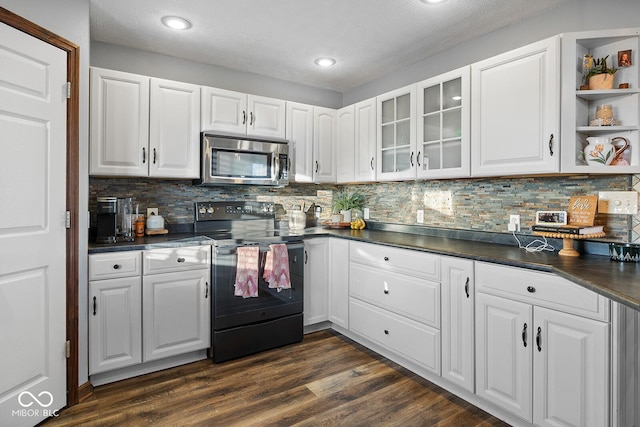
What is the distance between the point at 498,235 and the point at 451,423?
4.24 ft

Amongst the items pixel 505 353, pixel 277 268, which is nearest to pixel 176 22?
pixel 277 268

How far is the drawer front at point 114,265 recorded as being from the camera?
2252 mm

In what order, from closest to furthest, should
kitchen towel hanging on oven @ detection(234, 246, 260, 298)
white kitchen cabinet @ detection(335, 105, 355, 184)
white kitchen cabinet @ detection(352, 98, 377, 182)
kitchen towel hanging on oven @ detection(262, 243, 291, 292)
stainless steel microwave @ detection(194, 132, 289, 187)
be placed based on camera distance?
kitchen towel hanging on oven @ detection(234, 246, 260, 298) < kitchen towel hanging on oven @ detection(262, 243, 291, 292) < stainless steel microwave @ detection(194, 132, 289, 187) < white kitchen cabinet @ detection(352, 98, 377, 182) < white kitchen cabinet @ detection(335, 105, 355, 184)

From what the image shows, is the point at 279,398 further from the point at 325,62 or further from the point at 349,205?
the point at 325,62

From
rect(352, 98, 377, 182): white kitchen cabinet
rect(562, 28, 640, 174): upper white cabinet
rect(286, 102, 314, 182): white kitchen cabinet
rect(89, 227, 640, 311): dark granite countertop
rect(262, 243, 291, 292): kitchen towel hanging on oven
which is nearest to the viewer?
rect(89, 227, 640, 311): dark granite countertop

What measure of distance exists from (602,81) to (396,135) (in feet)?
4.61

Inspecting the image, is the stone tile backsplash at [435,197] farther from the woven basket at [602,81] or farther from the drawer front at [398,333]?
the drawer front at [398,333]

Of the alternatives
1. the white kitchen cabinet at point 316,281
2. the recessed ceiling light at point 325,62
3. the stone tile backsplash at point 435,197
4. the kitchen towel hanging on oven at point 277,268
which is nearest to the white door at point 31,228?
the stone tile backsplash at point 435,197

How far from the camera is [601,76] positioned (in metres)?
1.96

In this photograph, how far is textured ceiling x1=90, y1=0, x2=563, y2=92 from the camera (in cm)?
229

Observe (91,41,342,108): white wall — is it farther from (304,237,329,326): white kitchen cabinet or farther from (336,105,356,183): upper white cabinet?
(304,237,329,326): white kitchen cabinet

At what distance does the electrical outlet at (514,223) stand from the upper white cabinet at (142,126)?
2.37 metres

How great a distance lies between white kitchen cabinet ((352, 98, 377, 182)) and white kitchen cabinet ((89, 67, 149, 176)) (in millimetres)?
1811

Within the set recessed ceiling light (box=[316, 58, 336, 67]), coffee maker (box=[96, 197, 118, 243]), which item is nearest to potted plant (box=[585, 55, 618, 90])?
recessed ceiling light (box=[316, 58, 336, 67])
